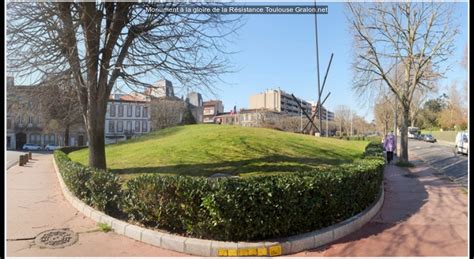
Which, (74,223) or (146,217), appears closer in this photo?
(146,217)

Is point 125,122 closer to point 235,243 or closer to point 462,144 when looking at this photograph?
point 462,144

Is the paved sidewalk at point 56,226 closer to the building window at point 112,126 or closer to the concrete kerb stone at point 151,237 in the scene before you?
the concrete kerb stone at point 151,237

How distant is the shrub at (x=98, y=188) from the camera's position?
21.1 feet

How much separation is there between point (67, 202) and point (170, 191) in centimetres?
412

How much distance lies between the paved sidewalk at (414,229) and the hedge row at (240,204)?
532 millimetres

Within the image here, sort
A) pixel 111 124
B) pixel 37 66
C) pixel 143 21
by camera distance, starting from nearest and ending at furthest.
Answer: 1. pixel 37 66
2. pixel 143 21
3. pixel 111 124

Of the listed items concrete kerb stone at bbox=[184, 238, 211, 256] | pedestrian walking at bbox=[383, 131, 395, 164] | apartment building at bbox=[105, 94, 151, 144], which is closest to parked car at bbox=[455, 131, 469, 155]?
pedestrian walking at bbox=[383, 131, 395, 164]

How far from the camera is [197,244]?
16.5ft

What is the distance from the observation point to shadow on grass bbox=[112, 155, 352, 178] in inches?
434

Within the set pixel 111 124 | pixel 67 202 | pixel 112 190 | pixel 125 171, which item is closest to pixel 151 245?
pixel 112 190

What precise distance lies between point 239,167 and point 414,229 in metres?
6.43

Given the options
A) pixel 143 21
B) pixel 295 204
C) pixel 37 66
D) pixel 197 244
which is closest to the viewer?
pixel 197 244

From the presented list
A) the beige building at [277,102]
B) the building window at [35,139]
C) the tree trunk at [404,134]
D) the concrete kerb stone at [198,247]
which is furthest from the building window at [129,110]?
the concrete kerb stone at [198,247]

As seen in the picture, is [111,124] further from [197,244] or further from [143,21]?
[197,244]
